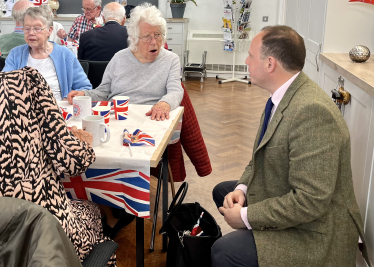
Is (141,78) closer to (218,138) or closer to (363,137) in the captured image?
(363,137)

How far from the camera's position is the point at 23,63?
2.79m

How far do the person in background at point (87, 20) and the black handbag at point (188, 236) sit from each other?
3.41 m

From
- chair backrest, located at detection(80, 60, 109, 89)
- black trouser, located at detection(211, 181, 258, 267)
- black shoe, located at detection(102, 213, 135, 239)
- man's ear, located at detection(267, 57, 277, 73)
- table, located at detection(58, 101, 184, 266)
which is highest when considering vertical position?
man's ear, located at detection(267, 57, 277, 73)

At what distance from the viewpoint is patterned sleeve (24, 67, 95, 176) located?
1.25 meters

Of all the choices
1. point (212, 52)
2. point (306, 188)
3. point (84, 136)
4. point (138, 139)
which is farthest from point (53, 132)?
point (212, 52)

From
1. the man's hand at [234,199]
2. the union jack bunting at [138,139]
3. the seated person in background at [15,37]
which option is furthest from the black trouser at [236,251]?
the seated person in background at [15,37]

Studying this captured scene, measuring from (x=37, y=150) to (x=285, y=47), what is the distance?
948 mm

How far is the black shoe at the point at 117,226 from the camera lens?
→ 2.22 m

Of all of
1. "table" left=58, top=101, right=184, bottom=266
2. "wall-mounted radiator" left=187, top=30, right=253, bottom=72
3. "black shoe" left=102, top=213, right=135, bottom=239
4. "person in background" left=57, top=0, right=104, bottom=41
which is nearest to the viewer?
"table" left=58, top=101, right=184, bottom=266

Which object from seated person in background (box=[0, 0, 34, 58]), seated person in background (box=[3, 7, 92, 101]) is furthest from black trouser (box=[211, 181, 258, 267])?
seated person in background (box=[0, 0, 34, 58])

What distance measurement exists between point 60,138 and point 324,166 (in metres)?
0.89

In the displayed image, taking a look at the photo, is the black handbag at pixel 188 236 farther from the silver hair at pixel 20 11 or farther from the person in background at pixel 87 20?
the person in background at pixel 87 20

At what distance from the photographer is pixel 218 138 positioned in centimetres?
418

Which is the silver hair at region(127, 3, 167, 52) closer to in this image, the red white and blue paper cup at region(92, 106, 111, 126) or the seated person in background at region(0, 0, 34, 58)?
the red white and blue paper cup at region(92, 106, 111, 126)
